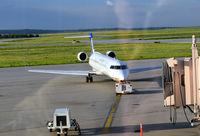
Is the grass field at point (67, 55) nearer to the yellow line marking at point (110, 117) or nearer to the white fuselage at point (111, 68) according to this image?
the white fuselage at point (111, 68)

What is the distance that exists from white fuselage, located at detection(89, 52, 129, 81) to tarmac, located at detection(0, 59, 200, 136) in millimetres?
1244

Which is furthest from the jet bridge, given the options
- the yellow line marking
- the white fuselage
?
the white fuselage

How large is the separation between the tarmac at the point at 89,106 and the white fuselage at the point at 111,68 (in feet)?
4.08

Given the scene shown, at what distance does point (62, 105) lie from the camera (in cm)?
2750

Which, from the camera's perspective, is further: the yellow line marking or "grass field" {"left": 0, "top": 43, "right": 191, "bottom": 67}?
"grass field" {"left": 0, "top": 43, "right": 191, "bottom": 67}

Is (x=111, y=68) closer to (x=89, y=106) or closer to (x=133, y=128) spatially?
(x=89, y=106)

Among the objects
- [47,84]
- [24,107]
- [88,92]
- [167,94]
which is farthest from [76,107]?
[47,84]

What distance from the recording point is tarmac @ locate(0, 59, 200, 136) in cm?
1980

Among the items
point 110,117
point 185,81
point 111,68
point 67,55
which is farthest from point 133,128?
point 67,55

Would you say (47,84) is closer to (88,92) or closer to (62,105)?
(88,92)

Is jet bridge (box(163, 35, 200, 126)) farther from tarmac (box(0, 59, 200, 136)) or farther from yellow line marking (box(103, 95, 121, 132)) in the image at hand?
yellow line marking (box(103, 95, 121, 132))

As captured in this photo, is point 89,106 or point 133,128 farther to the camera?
point 89,106

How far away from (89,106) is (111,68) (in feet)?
26.7

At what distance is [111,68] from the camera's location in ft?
112
